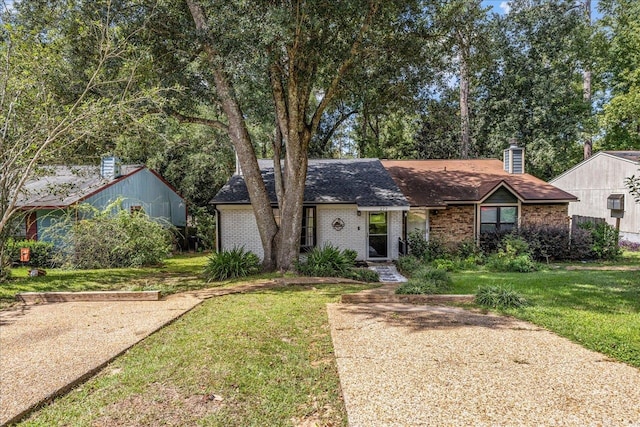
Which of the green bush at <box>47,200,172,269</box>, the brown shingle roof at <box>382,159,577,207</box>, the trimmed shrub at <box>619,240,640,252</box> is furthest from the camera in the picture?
the trimmed shrub at <box>619,240,640,252</box>

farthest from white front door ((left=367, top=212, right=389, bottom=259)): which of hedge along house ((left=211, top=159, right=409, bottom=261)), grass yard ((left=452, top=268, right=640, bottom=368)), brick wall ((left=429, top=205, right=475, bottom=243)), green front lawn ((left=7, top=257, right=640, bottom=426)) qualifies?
green front lawn ((left=7, top=257, right=640, bottom=426))

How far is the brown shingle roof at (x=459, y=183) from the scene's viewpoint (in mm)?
14844

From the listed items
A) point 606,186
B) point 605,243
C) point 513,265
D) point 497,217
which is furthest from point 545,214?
point 606,186

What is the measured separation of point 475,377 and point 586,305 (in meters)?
4.35

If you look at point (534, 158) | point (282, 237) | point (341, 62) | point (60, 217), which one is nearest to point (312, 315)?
point (282, 237)

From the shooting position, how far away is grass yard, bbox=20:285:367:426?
11.6 feet

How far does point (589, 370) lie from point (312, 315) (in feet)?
13.0

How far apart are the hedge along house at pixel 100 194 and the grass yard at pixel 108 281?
230 centimetres

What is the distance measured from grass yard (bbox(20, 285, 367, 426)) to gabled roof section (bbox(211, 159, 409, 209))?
785cm

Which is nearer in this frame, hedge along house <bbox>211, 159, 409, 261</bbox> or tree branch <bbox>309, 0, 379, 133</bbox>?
tree branch <bbox>309, 0, 379, 133</bbox>

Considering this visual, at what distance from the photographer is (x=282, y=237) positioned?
11500 mm

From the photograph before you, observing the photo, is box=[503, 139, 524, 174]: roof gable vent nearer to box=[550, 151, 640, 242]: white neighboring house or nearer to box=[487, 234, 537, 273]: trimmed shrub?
box=[550, 151, 640, 242]: white neighboring house

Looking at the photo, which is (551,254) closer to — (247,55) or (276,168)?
(276,168)

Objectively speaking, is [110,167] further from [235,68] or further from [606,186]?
[606,186]
